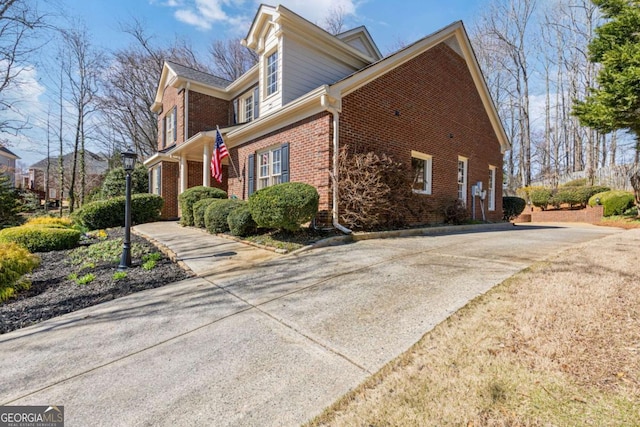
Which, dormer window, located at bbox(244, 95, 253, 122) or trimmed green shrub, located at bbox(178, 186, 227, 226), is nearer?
trimmed green shrub, located at bbox(178, 186, 227, 226)

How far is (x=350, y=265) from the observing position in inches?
186

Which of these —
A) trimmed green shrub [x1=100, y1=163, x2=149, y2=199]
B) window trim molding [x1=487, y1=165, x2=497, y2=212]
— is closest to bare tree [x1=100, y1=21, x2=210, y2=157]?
trimmed green shrub [x1=100, y1=163, x2=149, y2=199]

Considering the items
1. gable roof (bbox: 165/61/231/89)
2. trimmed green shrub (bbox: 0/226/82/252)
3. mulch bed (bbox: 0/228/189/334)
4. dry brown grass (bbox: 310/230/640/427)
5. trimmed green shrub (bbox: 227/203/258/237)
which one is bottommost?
mulch bed (bbox: 0/228/189/334)

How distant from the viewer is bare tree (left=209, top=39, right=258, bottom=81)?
25109 mm

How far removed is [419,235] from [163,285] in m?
6.36

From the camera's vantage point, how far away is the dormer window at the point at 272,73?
958 centimetres

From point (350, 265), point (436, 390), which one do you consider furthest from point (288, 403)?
point (350, 265)

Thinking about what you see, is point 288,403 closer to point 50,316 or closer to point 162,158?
point 50,316

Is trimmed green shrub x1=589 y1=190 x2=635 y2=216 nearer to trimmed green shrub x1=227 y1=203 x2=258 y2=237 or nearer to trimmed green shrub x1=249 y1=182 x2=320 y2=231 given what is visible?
trimmed green shrub x1=249 y1=182 x2=320 y2=231

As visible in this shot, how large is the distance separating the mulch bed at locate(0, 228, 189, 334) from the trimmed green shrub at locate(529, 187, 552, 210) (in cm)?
2081

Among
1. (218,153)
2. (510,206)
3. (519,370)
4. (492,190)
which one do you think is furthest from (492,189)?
(519,370)

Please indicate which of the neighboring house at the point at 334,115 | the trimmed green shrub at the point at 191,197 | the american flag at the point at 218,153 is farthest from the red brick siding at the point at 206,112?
the trimmed green shrub at the point at 191,197

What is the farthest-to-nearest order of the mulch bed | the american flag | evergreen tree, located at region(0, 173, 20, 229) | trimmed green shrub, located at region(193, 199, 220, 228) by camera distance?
evergreen tree, located at region(0, 173, 20, 229)
the american flag
trimmed green shrub, located at region(193, 199, 220, 228)
the mulch bed

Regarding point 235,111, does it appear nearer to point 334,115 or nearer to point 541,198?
point 334,115
